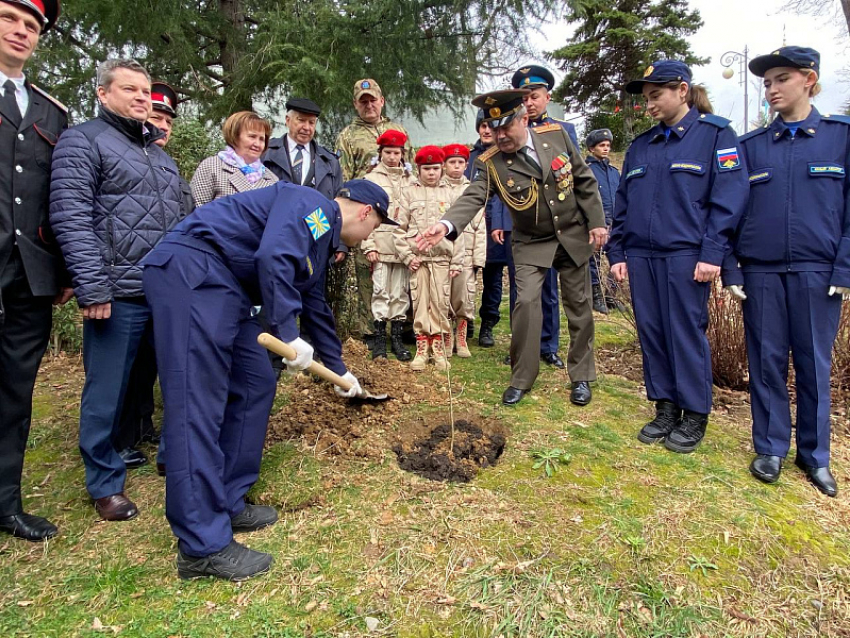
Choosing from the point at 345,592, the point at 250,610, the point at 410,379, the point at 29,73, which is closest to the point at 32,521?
the point at 250,610

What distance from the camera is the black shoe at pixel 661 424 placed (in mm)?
3379

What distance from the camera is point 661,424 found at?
3.43 meters

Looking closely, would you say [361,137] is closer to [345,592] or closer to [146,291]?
[146,291]

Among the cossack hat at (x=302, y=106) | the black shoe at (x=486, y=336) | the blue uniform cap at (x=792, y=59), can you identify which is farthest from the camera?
the black shoe at (x=486, y=336)

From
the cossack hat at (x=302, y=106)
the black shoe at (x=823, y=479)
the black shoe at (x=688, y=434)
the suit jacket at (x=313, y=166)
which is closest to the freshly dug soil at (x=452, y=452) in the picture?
the black shoe at (x=688, y=434)

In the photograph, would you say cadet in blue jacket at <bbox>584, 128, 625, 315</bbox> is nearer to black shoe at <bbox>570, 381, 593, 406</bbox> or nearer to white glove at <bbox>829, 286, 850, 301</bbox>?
black shoe at <bbox>570, 381, 593, 406</bbox>

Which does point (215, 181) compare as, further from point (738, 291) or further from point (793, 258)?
point (793, 258)

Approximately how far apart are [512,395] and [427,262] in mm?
1419

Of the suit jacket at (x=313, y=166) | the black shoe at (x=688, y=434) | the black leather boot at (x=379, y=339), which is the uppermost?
the suit jacket at (x=313, y=166)

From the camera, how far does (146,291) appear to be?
2.33 meters

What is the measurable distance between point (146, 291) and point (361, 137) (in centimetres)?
334

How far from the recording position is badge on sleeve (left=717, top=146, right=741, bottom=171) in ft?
9.78

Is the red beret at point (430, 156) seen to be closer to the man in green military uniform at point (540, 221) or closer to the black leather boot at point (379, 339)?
the man in green military uniform at point (540, 221)

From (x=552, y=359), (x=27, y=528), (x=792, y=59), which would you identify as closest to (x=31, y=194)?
(x=27, y=528)
